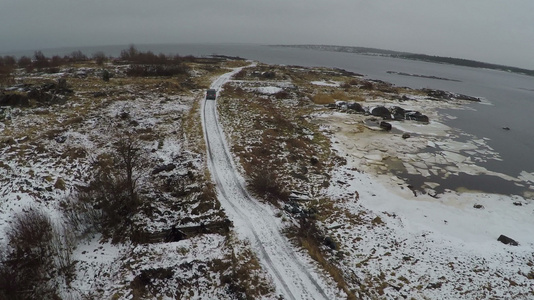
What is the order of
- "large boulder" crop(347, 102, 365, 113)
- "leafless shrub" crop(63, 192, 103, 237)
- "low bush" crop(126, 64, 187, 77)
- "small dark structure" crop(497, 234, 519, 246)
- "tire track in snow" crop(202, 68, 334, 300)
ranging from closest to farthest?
"tire track in snow" crop(202, 68, 334, 300) → "leafless shrub" crop(63, 192, 103, 237) → "small dark structure" crop(497, 234, 519, 246) → "large boulder" crop(347, 102, 365, 113) → "low bush" crop(126, 64, 187, 77)

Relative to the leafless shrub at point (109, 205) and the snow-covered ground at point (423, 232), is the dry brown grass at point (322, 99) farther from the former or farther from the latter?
the leafless shrub at point (109, 205)

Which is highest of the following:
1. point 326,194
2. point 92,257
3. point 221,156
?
point 221,156

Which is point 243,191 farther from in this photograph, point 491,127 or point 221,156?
point 491,127

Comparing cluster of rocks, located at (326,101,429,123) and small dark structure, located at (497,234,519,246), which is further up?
cluster of rocks, located at (326,101,429,123)

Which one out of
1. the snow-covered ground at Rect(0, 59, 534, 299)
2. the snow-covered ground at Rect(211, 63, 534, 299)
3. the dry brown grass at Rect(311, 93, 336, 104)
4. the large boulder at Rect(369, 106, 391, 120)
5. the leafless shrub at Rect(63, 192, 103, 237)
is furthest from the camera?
the dry brown grass at Rect(311, 93, 336, 104)

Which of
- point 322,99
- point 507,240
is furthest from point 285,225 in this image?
point 322,99

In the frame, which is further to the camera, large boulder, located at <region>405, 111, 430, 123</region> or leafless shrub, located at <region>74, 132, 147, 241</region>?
large boulder, located at <region>405, 111, 430, 123</region>

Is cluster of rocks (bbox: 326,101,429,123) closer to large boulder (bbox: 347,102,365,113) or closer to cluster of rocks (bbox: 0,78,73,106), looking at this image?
large boulder (bbox: 347,102,365,113)

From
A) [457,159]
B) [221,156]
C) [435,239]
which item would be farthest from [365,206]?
[457,159]

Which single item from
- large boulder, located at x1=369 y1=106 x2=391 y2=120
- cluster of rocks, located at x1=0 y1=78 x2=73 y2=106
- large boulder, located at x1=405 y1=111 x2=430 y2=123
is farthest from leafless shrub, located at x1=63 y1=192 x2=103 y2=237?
large boulder, located at x1=405 y1=111 x2=430 y2=123
